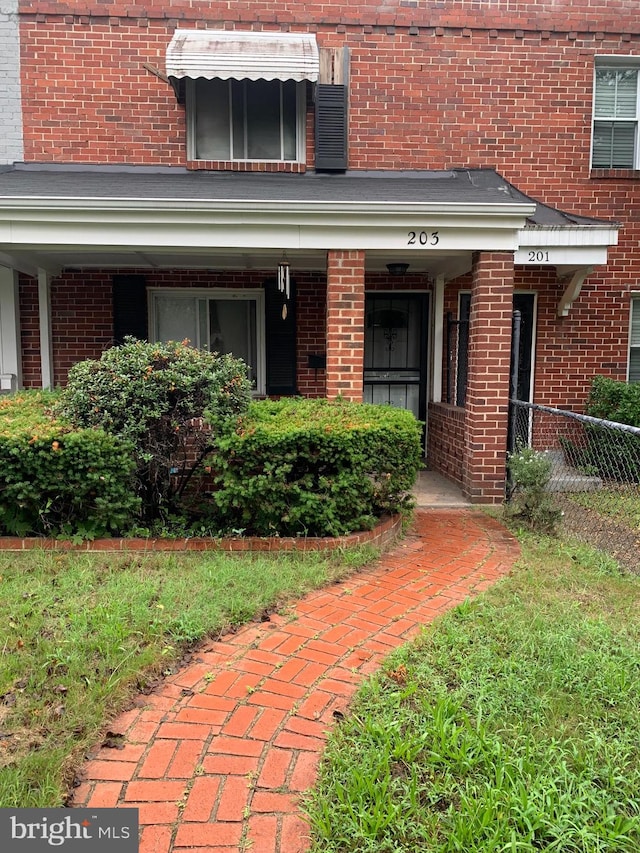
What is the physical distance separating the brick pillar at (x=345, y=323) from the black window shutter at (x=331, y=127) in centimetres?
252

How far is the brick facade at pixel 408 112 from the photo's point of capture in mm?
7855

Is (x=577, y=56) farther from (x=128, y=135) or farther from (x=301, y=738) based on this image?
(x=301, y=738)

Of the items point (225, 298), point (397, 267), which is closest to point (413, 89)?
point (397, 267)

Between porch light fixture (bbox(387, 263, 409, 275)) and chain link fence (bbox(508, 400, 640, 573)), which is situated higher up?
porch light fixture (bbox(387, 263, 409, 275))

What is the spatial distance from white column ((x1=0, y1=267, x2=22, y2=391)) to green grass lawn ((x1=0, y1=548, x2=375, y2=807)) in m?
4.20

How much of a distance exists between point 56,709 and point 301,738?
3.39ft

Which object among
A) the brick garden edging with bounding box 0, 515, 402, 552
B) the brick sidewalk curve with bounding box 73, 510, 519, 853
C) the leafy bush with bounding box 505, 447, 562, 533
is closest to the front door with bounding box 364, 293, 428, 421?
the leafy bush with bounding box 505, 447, 562, 533

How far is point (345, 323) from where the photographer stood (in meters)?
6.19

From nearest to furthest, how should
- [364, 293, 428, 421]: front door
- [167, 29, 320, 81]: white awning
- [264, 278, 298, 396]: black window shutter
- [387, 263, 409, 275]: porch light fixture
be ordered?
[167, 29, 320, 81]: white awning, [387, 263, 409, 275]: porch light fixture, [264, 278, 298, 396]: black window shutter, [364, 293, 428, 421]: front door

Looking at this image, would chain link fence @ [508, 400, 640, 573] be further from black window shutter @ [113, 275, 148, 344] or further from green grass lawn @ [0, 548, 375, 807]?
black window shutter @ [113, 275, 148, 344]

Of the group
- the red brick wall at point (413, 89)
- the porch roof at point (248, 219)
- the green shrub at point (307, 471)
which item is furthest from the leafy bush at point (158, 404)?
the red brick wall at point (413, 89)

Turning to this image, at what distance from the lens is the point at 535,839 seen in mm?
1910

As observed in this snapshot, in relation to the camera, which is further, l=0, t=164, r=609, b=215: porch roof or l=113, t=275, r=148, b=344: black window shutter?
l=113, t=275, r=148, b=344: black window shutter

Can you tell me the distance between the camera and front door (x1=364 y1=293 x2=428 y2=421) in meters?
8.84
